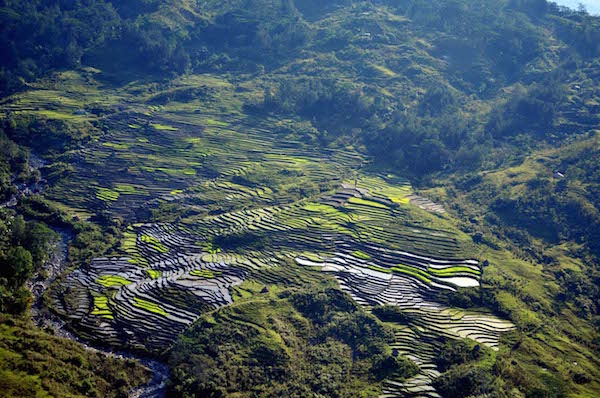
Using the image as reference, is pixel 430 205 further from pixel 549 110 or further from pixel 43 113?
pixel 43 113

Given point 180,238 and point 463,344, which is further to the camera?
point 180,238

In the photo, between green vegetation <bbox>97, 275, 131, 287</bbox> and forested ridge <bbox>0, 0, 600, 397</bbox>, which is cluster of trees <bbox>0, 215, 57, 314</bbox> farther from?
green vegetation <bbox>97, 275, 131, 287</bbox>

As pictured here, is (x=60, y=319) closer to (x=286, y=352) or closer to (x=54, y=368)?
(x=54, y=368)

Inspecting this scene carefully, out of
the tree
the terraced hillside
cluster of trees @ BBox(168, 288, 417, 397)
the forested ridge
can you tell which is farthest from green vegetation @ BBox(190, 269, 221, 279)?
the tree

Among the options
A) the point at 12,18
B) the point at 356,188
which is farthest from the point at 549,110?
the point at 12,18

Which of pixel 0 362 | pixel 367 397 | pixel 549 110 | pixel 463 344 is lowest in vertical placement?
pixel 0 362

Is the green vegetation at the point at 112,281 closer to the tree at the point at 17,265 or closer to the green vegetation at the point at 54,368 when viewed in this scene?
the tree at the point at 17,265
